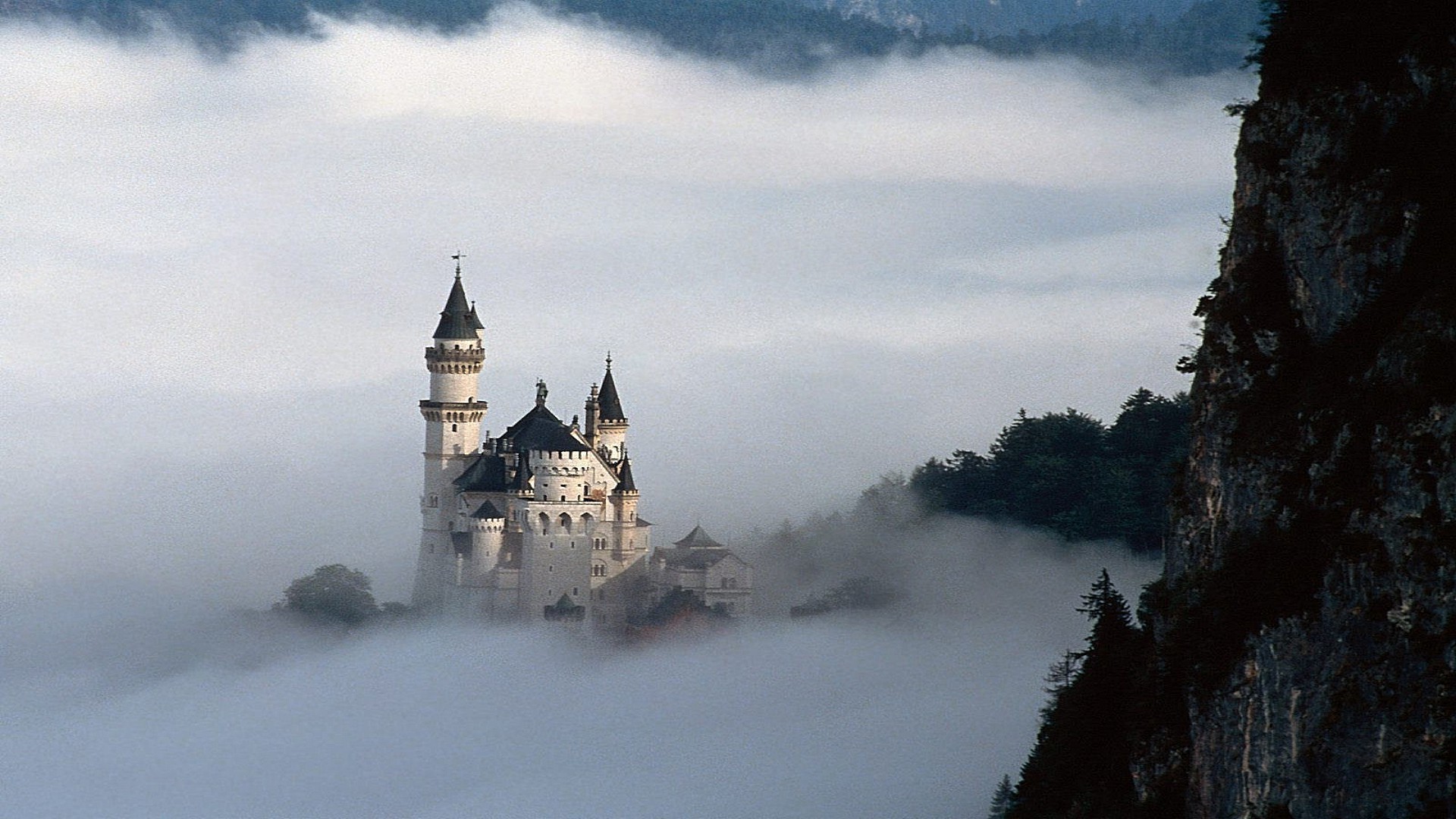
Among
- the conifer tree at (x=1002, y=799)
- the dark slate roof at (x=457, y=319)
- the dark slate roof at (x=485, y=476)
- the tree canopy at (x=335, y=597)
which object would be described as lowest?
the conifer tree at (x=1002, y=799)

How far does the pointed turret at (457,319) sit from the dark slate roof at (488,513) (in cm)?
937

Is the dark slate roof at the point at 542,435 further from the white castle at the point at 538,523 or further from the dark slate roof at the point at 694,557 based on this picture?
the dark slate roof at the point at 694,557

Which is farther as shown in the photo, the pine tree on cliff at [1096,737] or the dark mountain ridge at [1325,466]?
the pine tree on cliff at [1096,737]

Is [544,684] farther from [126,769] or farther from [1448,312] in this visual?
[1448,312]

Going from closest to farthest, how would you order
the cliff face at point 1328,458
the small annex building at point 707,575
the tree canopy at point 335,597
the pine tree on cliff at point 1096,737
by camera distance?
the cliff face at point 1328,458, the pine tree on cliff at point 1096,737, the small annex building at point 707,575, the tree canopy at point 335,597

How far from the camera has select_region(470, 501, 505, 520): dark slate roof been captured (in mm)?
127938

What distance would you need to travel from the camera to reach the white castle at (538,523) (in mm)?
126688

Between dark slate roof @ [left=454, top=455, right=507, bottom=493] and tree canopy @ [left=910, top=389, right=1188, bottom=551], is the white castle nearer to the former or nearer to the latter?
dark slate roof @ [left=454, top=455, right=507, bottom=493]

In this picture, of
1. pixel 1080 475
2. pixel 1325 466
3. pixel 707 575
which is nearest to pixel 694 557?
pixel 707 575

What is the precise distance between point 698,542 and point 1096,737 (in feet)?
244

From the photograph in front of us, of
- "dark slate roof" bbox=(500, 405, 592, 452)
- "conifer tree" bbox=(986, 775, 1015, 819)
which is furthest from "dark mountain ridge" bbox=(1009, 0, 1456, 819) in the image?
"dark slate roof" bbox=(500, 405, 592, 452)

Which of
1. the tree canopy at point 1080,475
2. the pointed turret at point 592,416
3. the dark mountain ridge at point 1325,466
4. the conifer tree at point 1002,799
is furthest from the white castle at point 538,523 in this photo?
the dark mountain ridge at point 1325,466

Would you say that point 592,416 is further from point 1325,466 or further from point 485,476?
point 1325,466

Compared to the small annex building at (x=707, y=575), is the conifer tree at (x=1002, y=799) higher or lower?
lower
